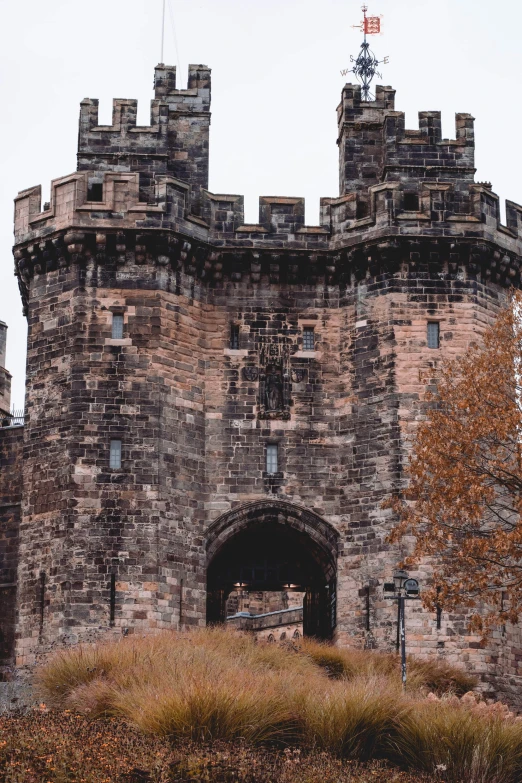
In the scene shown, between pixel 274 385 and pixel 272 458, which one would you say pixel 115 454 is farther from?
pixel 274 385

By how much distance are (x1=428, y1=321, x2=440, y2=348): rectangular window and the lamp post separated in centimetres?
545

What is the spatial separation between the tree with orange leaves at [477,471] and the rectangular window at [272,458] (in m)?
6.46

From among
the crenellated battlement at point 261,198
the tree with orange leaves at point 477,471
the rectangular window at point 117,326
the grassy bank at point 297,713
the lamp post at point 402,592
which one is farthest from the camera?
the crenellated battlement at point 261,198

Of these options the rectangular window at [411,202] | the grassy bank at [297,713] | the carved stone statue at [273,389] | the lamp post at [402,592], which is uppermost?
the rectangular window at [411,202]

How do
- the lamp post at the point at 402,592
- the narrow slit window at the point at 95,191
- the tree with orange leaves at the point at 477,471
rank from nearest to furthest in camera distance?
the tree with orange leaves at the point at 477,471 → the lamp post at the point at 402,592 → the narrow slit window at the point at 95,191

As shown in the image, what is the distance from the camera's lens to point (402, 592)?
3241cm

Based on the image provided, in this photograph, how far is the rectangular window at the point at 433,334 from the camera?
3466 cm

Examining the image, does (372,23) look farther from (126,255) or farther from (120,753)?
(120,753)

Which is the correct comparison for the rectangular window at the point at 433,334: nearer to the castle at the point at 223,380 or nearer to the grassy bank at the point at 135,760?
the castle at the point at 223,380

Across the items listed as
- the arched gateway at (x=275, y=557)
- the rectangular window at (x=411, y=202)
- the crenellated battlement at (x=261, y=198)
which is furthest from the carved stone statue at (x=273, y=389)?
the rectangular window at (x=411, y=202)

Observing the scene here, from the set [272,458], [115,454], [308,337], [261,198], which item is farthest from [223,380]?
[261,198]

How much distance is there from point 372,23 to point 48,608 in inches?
912

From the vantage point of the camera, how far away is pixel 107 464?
33.3m

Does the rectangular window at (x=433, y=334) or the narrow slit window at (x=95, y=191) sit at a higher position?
the narrow slit window at (x=95, y=191)
